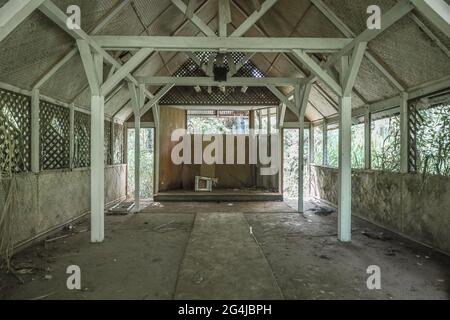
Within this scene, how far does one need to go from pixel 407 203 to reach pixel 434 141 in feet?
3.49

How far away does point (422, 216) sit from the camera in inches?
168

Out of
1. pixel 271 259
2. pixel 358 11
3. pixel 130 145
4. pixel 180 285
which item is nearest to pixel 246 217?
pixel 271 259

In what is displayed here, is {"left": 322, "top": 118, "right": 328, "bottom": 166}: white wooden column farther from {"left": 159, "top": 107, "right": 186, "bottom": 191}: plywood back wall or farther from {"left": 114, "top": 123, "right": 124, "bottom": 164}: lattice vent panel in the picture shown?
{"left": 114, "top": 123, "right": 124, "bottom": 164}: lattice vent panel

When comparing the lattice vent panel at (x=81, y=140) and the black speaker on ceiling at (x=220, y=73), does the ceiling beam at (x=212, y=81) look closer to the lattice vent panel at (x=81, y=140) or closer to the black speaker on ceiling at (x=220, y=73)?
the black speaker on ceiling at (x=220, y=73)

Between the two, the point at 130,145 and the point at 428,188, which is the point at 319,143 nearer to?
the point at 428,188

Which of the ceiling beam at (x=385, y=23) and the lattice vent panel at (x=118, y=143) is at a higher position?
the ceiling beam at (x=385, y=23)

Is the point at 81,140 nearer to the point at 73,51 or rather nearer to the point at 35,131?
the point at 35,131

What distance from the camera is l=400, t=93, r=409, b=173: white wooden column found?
15.5 feet

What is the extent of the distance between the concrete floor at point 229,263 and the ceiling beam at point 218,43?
9.27 ft

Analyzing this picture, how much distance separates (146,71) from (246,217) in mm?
4063

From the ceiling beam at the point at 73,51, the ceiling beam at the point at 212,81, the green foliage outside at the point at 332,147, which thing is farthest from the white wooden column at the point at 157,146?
the green foliage outside at the point at 332,147

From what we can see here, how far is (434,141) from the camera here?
4.16 m

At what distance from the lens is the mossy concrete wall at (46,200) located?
399 cm

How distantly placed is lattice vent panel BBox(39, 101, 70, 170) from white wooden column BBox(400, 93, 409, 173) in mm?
5763
